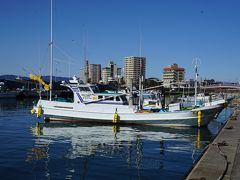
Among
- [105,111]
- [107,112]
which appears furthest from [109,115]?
[105,111]

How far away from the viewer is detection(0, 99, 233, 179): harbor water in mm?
13469

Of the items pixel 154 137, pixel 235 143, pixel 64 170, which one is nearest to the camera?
pixel 64 170

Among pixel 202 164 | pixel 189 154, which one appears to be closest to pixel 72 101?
pixel 189 154

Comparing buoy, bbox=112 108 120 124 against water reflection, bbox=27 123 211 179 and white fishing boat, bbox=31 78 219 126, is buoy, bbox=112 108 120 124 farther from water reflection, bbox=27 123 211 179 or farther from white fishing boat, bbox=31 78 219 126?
water reflection, bbox=27 123 211 179

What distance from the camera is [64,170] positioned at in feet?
45.0

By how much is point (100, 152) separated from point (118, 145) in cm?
255

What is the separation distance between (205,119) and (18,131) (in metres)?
16.3

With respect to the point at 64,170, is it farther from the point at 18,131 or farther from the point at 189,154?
the point at 18,131

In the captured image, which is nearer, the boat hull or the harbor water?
the harbor water

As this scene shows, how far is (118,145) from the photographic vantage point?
65.6 feet

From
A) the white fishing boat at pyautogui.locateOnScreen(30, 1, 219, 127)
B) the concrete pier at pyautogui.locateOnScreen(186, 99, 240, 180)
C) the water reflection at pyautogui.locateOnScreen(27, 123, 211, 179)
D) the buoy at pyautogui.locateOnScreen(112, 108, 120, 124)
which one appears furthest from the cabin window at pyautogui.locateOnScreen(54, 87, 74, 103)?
the concrete pier at pyautogui.locateOnScreen(186, 99, 240, 180)

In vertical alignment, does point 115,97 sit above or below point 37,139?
above

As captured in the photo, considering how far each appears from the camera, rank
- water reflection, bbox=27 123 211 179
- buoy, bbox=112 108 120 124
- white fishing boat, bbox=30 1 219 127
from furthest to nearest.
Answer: buoy, bbox=112 108 120 124 → white fishing boat, bbox=30 1 219 127 → water reflection, bbox=27 123 211 179

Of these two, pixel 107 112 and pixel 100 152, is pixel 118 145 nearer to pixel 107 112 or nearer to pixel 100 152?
pixel 100 152
